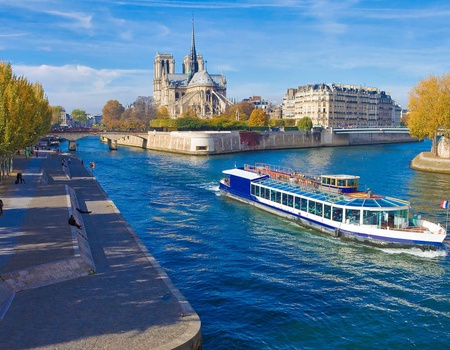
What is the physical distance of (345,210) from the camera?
1233 inches

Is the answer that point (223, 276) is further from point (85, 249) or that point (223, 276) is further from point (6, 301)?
point (6, 301)

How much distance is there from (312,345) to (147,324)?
232 inches

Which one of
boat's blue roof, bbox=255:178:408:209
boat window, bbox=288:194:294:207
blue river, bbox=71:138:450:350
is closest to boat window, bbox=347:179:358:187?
boat's blue roof, bbox=255:178:408:209

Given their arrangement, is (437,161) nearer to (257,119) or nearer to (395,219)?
(395,219)

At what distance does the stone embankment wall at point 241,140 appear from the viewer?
104 metres

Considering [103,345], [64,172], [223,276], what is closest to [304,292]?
[223,276]

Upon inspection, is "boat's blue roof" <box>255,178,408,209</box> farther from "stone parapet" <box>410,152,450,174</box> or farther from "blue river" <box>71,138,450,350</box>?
"stone parapet" <box>410,152,450,174</box>

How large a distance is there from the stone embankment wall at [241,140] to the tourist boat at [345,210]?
61.1 m

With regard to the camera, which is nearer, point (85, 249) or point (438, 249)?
point (85, 249)

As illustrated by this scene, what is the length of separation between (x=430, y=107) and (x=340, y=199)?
48015mm

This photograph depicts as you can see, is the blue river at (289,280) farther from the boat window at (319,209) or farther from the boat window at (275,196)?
the boat window at (275,196)

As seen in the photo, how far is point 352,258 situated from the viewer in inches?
1081

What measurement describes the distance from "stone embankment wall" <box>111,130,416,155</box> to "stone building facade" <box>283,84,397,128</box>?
24.7 m

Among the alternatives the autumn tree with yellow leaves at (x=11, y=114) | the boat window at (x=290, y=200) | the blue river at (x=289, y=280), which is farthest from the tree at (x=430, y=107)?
the autumn tree with yellow leaves at (x=11, y=114)
